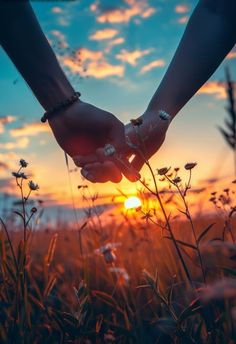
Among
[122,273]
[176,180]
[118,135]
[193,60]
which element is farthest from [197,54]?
[122,273]

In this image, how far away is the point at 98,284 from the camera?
3404 mm

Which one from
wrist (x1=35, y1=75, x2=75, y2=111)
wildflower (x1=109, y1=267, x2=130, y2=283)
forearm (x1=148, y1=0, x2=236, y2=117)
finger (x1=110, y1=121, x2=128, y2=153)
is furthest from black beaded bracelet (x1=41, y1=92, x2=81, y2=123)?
wildflower (x1=109, y1=267, x2=130, y2=283)

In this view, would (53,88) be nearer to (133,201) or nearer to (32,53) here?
(32,53)

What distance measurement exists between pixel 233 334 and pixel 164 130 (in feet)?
3.41

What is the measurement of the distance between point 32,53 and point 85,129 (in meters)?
0.39

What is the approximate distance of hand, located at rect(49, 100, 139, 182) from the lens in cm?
183

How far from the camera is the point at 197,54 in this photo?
2.00 meters

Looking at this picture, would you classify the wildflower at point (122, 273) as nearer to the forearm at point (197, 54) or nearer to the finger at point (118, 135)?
the finger at point (118, 135)

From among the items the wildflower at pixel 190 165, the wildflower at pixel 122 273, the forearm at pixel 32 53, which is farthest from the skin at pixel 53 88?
the wildflower at pixel 122 273

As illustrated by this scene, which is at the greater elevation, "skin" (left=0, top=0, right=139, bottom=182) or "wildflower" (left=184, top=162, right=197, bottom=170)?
"skin" (left=0, top=0, right=139, bottom=182)

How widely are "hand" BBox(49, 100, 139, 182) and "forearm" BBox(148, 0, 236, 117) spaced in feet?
0.98

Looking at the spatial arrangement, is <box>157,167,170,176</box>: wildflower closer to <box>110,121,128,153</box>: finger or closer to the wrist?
<box>110,121,128,153</box>: finger

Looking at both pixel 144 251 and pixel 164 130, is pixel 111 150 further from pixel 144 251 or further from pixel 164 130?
pixel 144 251

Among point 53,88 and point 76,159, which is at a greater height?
point 53,88
